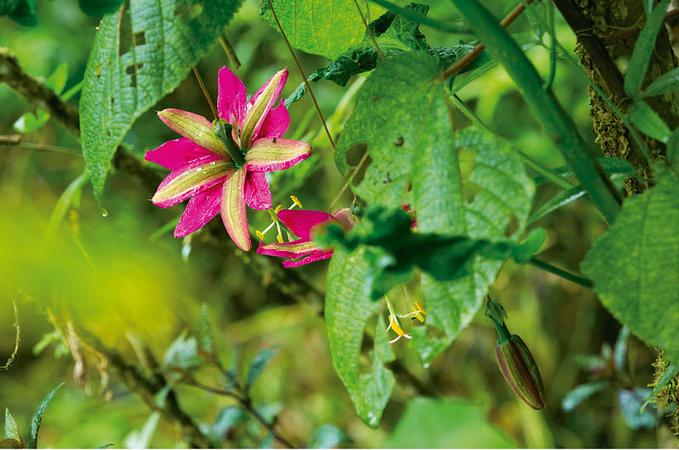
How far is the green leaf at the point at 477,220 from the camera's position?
27 centimetres

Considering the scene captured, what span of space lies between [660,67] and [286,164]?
203 millimetres

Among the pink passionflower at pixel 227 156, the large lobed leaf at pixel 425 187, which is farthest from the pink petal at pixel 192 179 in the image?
the large lobed leaf at pixel 425 187

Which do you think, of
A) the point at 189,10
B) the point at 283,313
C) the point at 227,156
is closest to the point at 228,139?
the point at 227,156

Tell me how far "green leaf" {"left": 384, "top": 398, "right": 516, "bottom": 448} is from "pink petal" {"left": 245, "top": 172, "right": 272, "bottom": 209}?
0.46 ft

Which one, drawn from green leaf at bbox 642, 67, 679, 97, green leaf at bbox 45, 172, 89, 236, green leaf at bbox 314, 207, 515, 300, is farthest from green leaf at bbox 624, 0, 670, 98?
green leaf at bbox 45, 172, 89, 236

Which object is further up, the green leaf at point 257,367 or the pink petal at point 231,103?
the pink petal at point 231,103

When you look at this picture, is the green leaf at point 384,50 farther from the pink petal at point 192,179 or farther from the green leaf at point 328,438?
the green leaf at point 328,438

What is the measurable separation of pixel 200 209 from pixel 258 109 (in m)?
0.06

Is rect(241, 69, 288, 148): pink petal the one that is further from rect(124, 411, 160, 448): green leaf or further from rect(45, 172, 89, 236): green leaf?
rect(124, 411, 160, 448): green leaf

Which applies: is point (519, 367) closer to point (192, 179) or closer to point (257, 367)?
point (192, 179)

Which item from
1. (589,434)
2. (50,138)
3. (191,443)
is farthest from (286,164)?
(50,138)

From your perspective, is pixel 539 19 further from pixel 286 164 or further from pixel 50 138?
pixel 50 138

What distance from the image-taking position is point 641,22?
0.41 metres

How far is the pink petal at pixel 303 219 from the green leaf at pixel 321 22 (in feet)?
0.30
